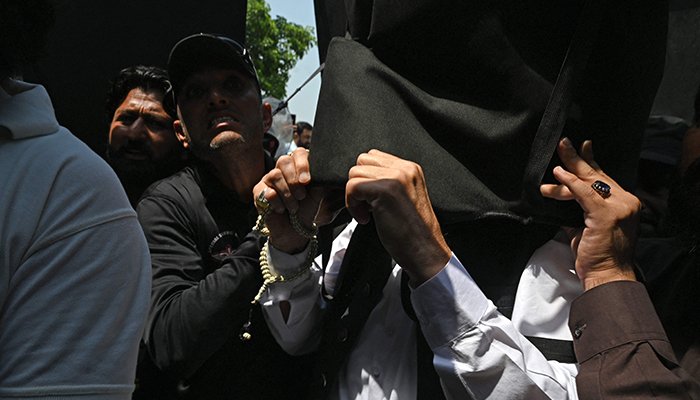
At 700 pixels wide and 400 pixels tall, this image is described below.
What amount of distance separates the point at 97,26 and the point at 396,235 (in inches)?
94.3

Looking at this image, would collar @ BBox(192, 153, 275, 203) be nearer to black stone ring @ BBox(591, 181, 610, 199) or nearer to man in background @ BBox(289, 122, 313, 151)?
black stone ring @ BBox(591, 181, 610, 199)

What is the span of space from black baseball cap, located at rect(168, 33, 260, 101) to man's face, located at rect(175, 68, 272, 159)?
0.11 feet

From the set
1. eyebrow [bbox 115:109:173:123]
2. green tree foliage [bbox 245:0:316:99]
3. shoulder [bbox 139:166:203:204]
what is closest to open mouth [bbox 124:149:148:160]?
eyebrow [bbox 115:109:173:123]

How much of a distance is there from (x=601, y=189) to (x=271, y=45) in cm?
1858

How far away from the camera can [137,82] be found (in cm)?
282

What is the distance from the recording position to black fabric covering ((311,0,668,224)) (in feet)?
3.85

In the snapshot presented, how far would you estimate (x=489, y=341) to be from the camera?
3.73 ft

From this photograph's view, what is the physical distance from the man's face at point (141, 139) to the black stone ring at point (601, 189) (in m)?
2.25

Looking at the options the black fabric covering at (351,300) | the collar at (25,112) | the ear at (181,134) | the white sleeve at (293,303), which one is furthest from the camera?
the ear at (181,134)

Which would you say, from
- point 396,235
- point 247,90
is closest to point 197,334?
point 396,235

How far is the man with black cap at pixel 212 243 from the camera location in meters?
1.62

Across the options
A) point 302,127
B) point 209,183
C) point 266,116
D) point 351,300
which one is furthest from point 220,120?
point 302,127

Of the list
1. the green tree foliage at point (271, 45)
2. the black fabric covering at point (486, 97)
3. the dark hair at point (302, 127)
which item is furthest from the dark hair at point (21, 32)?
the green tree foliage at point (271, 45)

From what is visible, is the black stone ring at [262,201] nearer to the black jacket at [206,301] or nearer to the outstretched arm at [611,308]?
the black jacket at [206,301]
